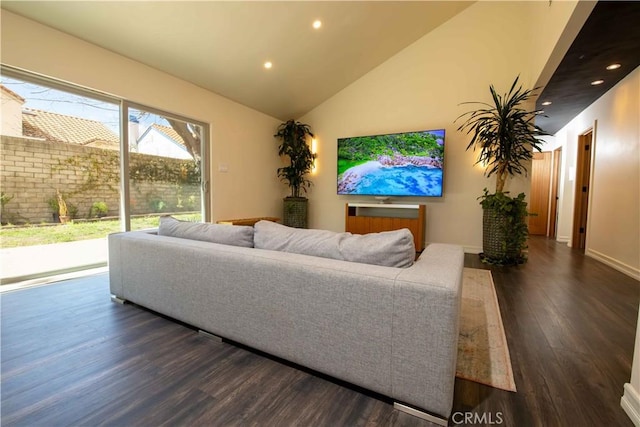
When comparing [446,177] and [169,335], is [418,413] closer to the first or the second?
[169,335]

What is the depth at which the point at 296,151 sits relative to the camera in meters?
5.29

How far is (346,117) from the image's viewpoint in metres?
5.20

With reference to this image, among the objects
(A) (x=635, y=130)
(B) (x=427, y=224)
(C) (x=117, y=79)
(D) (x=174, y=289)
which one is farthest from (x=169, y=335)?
(A) (x=635, y=130)

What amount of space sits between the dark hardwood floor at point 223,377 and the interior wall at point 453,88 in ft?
7.64

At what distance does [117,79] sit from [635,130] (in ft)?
19.4

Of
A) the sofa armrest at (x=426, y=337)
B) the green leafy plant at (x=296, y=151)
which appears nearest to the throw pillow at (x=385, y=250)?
the sofa armrest at (x=426, y=337)

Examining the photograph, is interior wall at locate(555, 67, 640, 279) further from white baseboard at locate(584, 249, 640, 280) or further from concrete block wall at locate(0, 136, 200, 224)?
concrete block wall at locate(0, 136, 200, 224)

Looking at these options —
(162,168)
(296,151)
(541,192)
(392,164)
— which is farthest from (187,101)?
(541,192)

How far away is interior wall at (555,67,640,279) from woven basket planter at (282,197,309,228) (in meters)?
4.47

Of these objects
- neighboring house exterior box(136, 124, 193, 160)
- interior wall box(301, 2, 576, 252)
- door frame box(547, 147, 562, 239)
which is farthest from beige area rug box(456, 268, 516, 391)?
door frame box(547, 147, 562, 239)

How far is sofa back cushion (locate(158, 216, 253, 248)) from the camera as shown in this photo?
5.56 feet

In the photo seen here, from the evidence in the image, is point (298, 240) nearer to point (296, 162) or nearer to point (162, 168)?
point (162, 168)

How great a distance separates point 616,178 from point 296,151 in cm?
467

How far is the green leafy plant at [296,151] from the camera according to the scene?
5.29m
